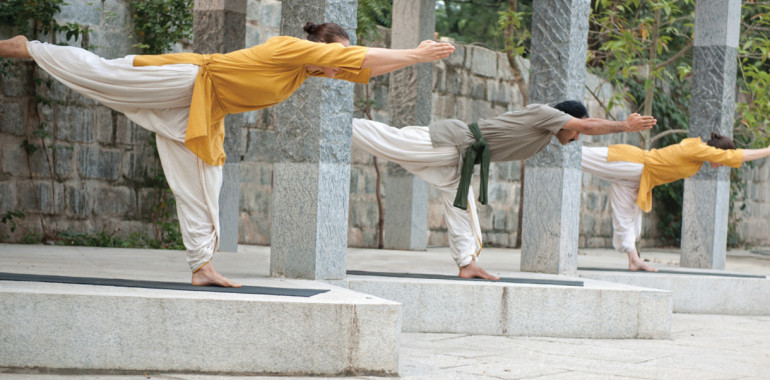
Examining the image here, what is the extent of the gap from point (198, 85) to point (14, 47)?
0.97 metres

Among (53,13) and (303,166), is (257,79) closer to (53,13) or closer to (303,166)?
(303,166)

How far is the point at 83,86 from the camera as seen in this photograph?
4.78m

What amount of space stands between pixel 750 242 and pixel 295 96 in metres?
15.5

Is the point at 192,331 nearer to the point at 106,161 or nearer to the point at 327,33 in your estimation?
the point at 327,33

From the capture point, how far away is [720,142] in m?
9.38

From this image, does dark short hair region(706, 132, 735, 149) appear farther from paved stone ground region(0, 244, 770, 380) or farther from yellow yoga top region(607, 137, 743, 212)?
paved stone ground region(0, 244, 770, 380)

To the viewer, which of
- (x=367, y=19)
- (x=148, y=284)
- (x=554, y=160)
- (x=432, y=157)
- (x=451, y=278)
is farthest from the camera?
(x=367, y=19)

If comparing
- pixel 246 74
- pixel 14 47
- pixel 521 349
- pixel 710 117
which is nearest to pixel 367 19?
pixel 710 117

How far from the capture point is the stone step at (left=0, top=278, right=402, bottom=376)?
4.19 m

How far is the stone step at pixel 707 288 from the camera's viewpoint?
8383 mm

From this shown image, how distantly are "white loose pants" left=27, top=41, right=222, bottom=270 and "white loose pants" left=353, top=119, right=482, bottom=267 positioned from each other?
6.39 ft

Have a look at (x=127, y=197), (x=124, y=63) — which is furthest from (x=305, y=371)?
(x=127, y=197)

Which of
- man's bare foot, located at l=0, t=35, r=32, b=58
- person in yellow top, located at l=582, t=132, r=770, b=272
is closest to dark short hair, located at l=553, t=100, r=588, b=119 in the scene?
person in yellow top, located at l=582, t=132, r=770, b=272

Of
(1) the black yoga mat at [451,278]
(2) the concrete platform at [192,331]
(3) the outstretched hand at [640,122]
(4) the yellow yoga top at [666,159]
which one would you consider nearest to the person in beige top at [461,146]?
(1) the black yoga mat at [451,278]
